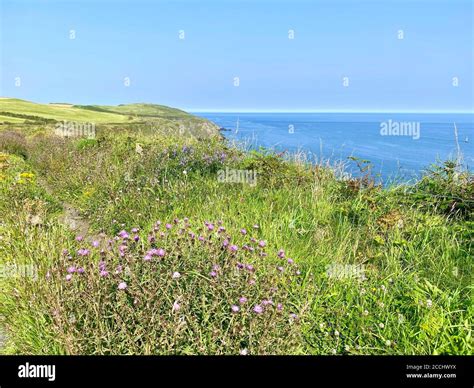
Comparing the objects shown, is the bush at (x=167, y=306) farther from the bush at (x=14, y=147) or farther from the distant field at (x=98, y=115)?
the distant field at (x=98, y=115)

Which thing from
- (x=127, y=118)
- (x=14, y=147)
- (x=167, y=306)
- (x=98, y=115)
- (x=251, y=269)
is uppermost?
(x=98, y=115)

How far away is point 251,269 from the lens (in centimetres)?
306

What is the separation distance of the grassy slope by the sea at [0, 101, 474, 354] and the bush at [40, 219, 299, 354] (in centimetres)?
Answer: 1

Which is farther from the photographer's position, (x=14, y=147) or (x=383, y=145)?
(x=383, y=145)

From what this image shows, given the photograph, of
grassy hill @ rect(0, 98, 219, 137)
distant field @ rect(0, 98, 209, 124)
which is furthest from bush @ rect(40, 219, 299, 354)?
distant field @ rect(0, 98, 209, 124)

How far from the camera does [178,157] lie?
809cm

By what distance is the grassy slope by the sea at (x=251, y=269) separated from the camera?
9.43 feet
